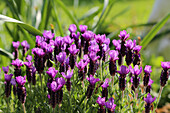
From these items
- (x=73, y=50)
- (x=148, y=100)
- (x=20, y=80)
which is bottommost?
(x=148, y=100)

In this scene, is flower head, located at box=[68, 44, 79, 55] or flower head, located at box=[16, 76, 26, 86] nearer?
flower head, located at box=[16, 76, 26, 86]

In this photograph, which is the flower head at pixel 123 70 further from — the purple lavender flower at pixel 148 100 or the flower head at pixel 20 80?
the flower head at pixel 20 80

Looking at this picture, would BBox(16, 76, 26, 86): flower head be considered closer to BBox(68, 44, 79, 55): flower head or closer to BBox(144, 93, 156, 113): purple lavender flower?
BBox(68, 44, 79, 55): flower head

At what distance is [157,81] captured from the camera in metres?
2.75

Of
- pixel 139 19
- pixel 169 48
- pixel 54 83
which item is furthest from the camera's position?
pixel 139 19

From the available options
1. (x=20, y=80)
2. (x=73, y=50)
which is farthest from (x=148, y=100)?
(x=20, y=80)

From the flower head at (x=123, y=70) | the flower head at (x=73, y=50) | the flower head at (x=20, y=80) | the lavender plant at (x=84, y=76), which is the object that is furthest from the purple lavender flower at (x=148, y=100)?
the flower head at (x=20, y=80)

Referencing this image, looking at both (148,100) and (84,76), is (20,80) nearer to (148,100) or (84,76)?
(84,76)

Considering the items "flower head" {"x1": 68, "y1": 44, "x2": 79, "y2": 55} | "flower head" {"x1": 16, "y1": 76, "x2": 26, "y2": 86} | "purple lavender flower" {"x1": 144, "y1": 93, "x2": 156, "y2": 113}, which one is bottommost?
"purple lavender flower" {"x1": 144, "y1": 93, "x2": 156, "y2": 113}

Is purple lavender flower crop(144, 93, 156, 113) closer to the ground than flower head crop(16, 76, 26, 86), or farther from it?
closer to the ground

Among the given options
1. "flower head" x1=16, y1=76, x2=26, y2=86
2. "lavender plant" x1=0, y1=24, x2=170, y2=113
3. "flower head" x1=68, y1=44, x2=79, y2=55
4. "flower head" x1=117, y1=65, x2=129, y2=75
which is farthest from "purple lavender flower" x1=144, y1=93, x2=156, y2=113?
"flower head" x1=16, y1=76, x2=26, y2=86

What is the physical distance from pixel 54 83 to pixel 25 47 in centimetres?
70

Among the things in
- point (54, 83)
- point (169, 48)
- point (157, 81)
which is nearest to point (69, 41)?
point (54, 83)

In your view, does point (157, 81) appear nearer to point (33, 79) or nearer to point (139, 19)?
point (33, 79)
